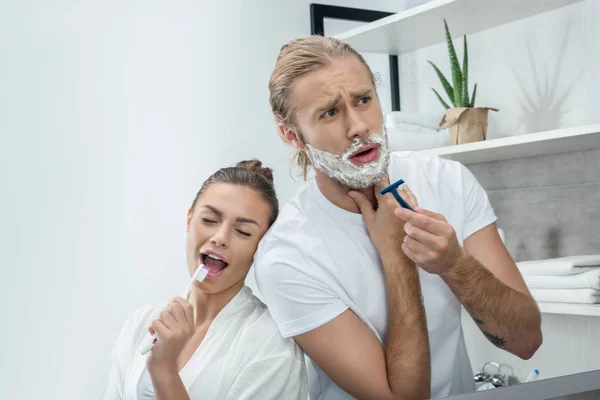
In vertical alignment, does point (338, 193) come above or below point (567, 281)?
above

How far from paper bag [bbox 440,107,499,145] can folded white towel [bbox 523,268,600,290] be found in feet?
0.78

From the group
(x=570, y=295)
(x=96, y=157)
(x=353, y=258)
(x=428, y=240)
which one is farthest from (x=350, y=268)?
(x=570, y=295)

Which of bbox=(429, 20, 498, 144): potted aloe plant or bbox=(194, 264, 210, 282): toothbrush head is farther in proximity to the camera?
bbox=(429, 20, 498, 144): potted aloe plant

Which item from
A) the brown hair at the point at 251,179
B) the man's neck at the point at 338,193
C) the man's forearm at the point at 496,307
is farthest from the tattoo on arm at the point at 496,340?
the brown hair at the point at 251,179

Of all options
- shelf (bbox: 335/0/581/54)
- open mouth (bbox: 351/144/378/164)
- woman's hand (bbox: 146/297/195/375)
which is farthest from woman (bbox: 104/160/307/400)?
shelf (bbox: 335/0/581/54)

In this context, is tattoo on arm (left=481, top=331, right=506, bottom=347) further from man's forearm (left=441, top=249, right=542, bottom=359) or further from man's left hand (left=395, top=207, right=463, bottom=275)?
man's left hand (left=395, top=207, right=463, bottom=275)

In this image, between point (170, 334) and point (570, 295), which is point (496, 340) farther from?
point (170, 334)

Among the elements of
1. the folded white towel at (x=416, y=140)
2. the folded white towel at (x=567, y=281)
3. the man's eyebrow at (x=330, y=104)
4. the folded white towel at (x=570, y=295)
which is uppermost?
the man's eyebrow at (x=330, y=104)

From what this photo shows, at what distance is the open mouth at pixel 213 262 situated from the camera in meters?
0.65

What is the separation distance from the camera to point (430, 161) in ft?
2.88

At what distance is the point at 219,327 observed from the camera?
0.66 m

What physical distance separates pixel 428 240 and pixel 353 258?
0.12 meters

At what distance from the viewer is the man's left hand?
72 cm

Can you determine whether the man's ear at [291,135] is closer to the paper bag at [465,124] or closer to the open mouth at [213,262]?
the open mouth at [213,262]
